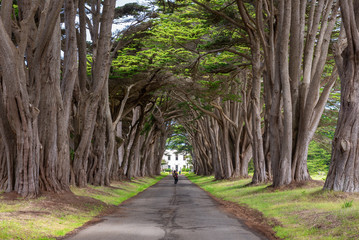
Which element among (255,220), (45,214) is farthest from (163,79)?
(45,214)

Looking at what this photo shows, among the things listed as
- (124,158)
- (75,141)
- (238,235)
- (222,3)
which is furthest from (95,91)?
(124,158)

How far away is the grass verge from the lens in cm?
900

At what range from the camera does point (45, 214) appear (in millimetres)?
11461

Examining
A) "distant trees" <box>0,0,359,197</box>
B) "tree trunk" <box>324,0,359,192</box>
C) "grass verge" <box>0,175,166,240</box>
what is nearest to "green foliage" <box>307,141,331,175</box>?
"distant trees" <box>0,0,359,197</box>

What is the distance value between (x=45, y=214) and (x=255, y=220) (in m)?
5.72

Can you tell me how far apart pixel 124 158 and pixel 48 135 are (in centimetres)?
2210

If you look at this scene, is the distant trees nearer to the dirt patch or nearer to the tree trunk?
the tree trunk

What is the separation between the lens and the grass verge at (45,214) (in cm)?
900

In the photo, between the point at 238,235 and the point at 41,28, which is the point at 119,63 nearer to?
the point at 41,28

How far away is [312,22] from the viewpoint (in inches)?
763

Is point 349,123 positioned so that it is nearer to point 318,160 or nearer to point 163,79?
point 163,79

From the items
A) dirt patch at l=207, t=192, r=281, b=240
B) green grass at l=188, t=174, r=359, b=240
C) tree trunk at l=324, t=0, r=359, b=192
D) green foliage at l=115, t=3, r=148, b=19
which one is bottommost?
dirt patch at l=207, t=192, r=281, b=240

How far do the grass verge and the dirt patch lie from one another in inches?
169

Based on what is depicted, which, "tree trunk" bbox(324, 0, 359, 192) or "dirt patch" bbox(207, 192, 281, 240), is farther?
"tree trunk" bbox(324, 0, 359, 192)
